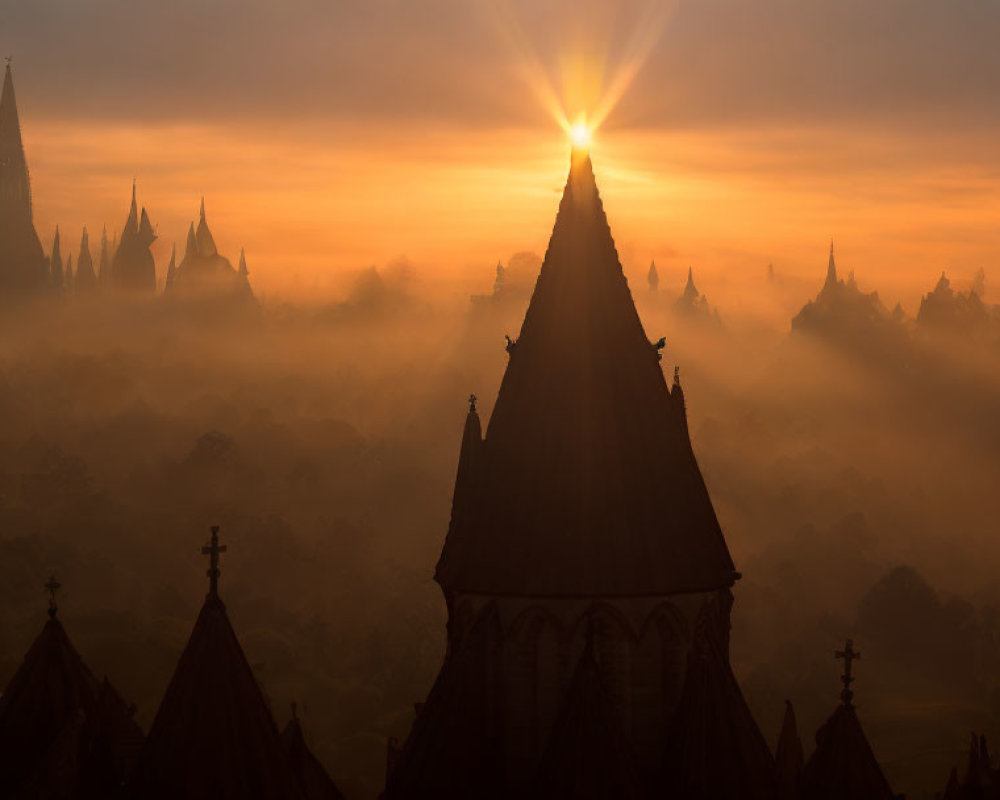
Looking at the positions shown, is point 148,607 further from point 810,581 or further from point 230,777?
point 230,777

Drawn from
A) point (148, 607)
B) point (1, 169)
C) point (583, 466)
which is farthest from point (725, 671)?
point (1, 169)

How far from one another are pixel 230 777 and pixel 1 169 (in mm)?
153780

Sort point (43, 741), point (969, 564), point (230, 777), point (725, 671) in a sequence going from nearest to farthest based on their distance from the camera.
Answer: point (230, 777)
point (725, 671)
point (43, 741)
point (969, 564)

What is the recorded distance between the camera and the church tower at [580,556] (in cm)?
3216

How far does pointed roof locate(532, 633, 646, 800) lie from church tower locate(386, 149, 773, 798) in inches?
3.8

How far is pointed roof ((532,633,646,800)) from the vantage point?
30.3m

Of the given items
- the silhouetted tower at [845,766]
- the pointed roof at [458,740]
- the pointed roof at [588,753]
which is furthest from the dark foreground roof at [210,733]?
the silhouetted tower at [845,766]

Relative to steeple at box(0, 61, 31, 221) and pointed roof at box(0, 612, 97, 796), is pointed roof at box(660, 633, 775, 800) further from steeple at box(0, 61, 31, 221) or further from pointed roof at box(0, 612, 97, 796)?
steeple at box(0, 61, 31, 221)

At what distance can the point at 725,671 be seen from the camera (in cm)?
3212

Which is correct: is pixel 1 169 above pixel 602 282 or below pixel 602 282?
above

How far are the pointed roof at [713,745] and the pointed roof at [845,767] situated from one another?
1.42m

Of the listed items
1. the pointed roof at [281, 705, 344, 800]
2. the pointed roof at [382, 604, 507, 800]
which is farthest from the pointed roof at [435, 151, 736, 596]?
the pointed roof at [281, 705, 344, 800]

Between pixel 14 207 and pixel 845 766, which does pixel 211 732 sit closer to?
pixel 845 766

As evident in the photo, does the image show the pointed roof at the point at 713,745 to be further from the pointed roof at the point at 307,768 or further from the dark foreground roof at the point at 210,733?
the pointed roof at the point at 307,768
